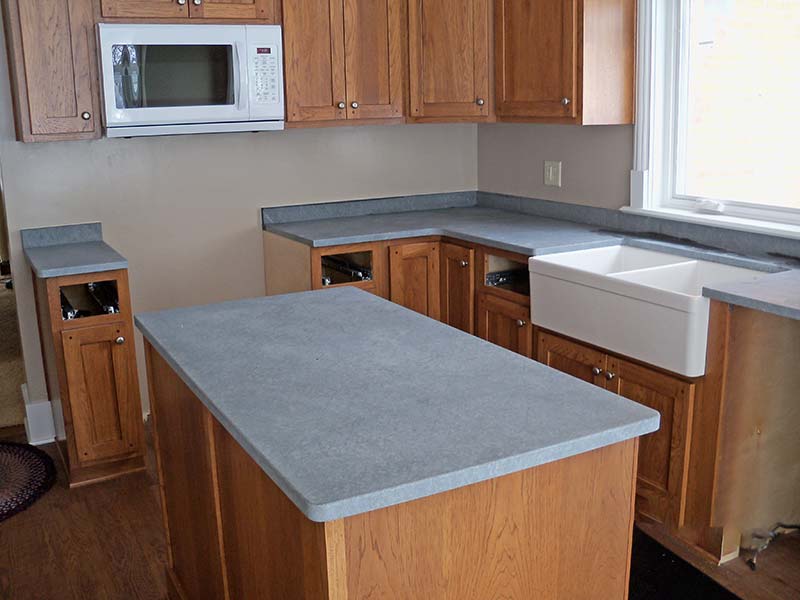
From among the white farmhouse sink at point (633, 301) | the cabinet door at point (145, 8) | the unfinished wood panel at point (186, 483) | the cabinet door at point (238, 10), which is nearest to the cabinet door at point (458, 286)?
the white farmhouse sink at point (633, 301)

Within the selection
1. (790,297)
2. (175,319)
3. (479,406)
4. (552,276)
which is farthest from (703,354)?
(175,319)

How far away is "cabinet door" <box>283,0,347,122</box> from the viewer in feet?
11.7

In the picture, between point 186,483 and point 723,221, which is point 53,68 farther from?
point 723,221

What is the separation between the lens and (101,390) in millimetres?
3258

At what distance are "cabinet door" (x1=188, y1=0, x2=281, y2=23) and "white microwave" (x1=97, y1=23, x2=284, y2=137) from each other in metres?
0.05

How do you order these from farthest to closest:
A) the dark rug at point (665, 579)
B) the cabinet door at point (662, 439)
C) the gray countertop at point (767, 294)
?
1. the cabinet door at point (662, 439)
2. the dark rug at point (665, 579)
3. the gray countertop at point (767, 294)

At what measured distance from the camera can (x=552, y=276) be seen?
3043 millimetres

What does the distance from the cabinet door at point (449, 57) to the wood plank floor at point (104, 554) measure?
2.01 m

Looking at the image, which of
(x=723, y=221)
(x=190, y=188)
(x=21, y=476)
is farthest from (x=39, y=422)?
(x=723, y=221)

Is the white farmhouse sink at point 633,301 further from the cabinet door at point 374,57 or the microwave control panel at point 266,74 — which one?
the microwave control panel at point 266,74

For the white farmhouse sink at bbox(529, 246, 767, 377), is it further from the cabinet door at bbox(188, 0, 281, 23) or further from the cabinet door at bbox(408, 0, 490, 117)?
the cabinet door at bbox(188, 0, 281, 23)

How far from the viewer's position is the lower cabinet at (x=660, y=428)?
2629 millimetres

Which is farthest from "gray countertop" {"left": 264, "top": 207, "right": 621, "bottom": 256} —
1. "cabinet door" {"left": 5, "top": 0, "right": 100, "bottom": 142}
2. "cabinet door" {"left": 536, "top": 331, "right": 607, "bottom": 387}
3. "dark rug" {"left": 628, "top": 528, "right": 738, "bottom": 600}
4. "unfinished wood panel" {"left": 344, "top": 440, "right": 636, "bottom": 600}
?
"unfinished wood panel" {"left": 344, "top": 440, "right": 636, "bottom": 600}

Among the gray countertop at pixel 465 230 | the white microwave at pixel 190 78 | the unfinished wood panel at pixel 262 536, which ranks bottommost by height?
the unfinished wood panel at pixel 262 536
